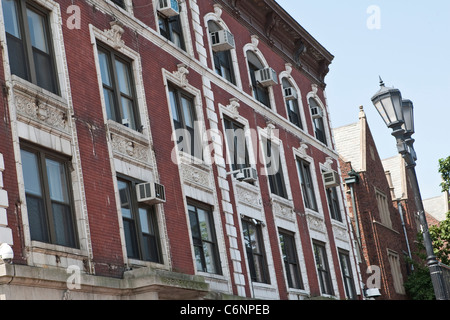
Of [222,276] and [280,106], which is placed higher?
[280,106]

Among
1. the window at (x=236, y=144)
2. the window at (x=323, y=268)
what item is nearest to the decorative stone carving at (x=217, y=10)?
the window at (x=236, y=144)

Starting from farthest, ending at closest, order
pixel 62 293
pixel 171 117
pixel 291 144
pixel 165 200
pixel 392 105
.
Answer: pixel 291 144, pixel 171 117, pixel 165 200, pixel 392 105, pixel 62 293

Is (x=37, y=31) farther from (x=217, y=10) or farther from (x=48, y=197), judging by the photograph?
(x=217, y=10)

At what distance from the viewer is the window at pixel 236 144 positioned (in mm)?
25938

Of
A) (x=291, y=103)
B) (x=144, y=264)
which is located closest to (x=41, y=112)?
(x=144, y=264)

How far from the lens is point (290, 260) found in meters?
27.8

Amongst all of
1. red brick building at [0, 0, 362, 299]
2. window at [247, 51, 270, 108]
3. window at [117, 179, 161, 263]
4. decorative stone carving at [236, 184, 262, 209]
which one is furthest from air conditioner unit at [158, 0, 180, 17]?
window at [247, 51, 270, 108]

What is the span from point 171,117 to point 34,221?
723 centimetres

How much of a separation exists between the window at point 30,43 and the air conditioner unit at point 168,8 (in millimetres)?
5747

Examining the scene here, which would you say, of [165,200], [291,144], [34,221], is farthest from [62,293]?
[291,144]

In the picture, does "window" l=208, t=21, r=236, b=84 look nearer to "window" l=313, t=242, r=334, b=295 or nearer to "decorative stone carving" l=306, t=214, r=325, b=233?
"decorative stone carving" l=306, t=214, r=325, b=233

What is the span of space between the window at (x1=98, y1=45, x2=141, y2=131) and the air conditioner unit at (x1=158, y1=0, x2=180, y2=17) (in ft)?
9.29

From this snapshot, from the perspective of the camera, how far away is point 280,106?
31.1 meters
